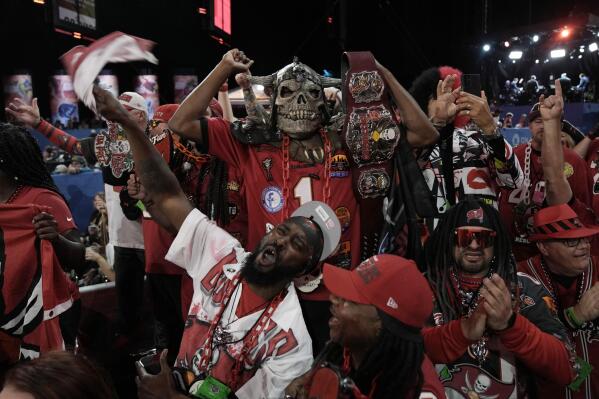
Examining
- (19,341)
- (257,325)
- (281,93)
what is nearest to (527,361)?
(257,325)

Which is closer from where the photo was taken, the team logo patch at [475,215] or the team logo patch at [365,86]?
the team logo patch at [475,215]

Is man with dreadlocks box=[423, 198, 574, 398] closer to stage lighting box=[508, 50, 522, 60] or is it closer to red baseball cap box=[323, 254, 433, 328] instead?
red baseball cap box=[323, 254, 433, 328]

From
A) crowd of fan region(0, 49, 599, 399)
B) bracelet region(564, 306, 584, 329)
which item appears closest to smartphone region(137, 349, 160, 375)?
crowd of fan region(0, 49, 599, 399)

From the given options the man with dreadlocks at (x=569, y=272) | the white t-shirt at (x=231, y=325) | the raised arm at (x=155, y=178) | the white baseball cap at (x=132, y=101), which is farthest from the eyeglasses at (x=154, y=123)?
the man with dreadlocks at (x=569, y=272)

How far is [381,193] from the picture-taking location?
283 centimetres

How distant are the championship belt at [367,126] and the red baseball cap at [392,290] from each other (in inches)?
39.6

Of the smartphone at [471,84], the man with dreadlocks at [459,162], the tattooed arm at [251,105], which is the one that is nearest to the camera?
the tattooed arm at [251,105]

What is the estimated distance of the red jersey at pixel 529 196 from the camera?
3.55m

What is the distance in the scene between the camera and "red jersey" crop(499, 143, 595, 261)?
355 cm

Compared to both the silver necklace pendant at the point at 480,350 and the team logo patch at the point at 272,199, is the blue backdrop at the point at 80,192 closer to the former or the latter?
the team logo patch at the point at 272,199

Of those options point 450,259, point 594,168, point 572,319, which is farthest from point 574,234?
point 594,168

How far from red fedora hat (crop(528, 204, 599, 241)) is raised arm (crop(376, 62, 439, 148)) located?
72 centimetres

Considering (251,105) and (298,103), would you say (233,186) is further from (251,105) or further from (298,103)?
(298,103)

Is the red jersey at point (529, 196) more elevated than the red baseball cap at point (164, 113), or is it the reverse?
the red baseball cap at point (164, 113)
